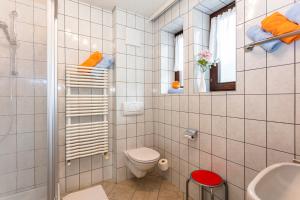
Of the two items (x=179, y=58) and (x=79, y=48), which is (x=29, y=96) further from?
(x=179, y=58)

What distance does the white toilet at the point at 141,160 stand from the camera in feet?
5.57

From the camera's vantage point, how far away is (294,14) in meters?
0.95

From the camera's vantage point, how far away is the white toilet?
1699 mm

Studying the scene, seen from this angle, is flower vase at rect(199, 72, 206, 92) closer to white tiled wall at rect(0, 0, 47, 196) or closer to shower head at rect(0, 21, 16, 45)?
white tiled wall at rect(0, 0, 47, 196)

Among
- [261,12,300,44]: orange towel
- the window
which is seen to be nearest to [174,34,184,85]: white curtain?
the window

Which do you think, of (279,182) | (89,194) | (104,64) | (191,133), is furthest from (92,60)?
(279,182)

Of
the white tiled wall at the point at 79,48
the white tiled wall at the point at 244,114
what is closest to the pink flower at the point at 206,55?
the white tiled wall at the point at 244,114

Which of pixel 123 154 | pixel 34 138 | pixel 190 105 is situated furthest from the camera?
pixel 123 154

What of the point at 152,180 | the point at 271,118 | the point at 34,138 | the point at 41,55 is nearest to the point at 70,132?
the point at 34,138

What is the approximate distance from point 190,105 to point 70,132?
145cm

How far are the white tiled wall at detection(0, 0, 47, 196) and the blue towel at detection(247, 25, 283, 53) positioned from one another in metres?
1.50

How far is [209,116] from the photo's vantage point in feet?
4.91

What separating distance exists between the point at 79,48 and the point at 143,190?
1999mm

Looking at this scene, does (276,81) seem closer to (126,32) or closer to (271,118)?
(271,118)
